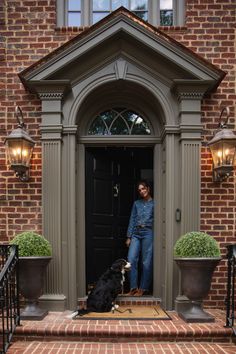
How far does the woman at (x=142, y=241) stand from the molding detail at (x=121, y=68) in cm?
157

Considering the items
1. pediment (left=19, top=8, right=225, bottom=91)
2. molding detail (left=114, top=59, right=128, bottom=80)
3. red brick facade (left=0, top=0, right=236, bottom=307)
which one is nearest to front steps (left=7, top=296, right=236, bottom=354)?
red brick facade (left=0, top=0, right=236, bottom=307)

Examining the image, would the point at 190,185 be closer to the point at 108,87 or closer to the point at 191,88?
the point at 191,88

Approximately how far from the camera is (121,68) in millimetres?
5266

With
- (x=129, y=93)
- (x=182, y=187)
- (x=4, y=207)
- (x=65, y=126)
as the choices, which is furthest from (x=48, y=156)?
(x=182, y=187)

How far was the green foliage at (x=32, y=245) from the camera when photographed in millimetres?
4574

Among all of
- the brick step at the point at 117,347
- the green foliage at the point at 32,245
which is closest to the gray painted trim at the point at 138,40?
the green foliage at the point at 32,245

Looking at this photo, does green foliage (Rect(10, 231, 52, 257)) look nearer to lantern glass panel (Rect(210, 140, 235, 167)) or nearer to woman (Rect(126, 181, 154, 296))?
woman (Rect(126, 181, 154, 296))

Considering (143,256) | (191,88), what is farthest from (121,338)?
(191,88)

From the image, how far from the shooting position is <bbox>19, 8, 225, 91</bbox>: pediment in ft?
16.4

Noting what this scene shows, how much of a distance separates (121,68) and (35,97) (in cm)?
126

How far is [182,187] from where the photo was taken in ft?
16.8

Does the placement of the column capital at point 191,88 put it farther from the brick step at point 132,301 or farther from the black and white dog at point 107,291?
the brick step at point 132,301

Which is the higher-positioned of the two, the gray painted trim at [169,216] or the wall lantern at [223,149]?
the wall lantern at [223,149]

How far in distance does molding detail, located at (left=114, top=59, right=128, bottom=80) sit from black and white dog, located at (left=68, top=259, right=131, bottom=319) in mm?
2535
